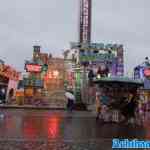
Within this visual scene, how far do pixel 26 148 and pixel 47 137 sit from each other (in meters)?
2.68

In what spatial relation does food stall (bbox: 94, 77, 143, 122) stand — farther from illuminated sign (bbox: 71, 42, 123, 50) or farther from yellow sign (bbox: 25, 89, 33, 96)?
illuminated sign (bbox: 71, 42, 123, 50)

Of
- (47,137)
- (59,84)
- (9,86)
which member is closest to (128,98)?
(47,137)

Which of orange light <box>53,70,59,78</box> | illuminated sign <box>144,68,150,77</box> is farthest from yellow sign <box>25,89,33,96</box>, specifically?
illuminated sign <box>144,68,150,77</box>

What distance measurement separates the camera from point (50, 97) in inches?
2584

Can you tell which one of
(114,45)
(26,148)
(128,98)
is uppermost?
(114,45)

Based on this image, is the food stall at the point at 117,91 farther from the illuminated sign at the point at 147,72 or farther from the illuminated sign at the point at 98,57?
the illuminated sign at the point at 98,57

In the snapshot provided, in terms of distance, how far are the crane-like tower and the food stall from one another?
6517cm

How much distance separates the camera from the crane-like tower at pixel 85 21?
87.9m

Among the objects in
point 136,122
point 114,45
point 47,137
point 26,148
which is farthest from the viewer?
point 114,45

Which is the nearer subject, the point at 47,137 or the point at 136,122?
the point at 47,137

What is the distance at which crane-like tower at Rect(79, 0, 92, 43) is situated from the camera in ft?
288

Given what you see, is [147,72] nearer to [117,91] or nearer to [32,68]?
[32,68]

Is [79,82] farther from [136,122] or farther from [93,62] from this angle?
[136,122]

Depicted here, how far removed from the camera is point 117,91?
73.7 ft
